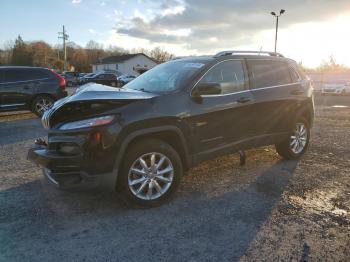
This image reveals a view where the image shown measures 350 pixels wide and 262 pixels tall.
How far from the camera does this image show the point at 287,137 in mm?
5984

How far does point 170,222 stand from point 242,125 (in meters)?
1.99

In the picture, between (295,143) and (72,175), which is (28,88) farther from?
(295,143)

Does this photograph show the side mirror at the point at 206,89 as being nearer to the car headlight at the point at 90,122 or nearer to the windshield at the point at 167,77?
the windshield at the point at 167,77

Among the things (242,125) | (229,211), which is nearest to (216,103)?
(242,125)

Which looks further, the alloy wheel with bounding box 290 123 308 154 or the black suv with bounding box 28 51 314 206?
the alloy wheel with bounding box 290 123 308 154

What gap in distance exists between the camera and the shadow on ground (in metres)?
3.14

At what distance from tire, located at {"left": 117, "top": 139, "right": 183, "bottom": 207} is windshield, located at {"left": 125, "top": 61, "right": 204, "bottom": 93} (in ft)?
2.79

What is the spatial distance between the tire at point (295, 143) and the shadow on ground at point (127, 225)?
4.82ft

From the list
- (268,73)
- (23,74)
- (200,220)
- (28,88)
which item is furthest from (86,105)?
(23,74)

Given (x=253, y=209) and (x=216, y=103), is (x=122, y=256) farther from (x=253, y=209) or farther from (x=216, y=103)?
(x=216, y=103)

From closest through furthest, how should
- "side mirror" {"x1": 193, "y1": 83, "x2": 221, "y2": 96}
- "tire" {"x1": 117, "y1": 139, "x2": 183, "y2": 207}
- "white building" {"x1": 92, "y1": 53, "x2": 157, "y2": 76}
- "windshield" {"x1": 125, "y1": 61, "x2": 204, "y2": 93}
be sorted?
"tire" {"x1": 117, "y1": 139, "x2": 183, "y2": 207} < "side mirror" {"x1": 193, "y1": 83, "x2": 221, "y2": 96} < "windshield" {"x1": 125, "y1": 61, "x2": 204, "y2": 93} < "white building" {"x1": 92, "y1": 53, "x2": 157, "y2": 76}

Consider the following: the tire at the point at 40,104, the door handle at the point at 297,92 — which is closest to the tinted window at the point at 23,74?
the tire at the point at 40,104

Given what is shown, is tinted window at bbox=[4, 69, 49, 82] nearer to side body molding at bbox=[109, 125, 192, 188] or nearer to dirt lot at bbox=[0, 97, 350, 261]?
dirt lot at bbox=[0, 97, 350, 261]

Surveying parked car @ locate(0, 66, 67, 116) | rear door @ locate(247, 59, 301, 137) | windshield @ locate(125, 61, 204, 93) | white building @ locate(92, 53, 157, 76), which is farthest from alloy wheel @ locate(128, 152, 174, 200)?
white building @ locate(92, 53, 157, 76)
